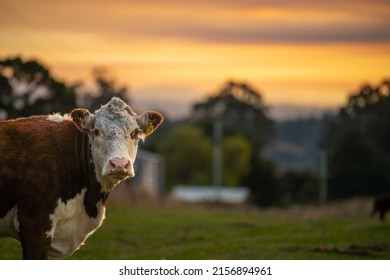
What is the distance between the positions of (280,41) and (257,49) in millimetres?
2527

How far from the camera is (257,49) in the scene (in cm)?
1914

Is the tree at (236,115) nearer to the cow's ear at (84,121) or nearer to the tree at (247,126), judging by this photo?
the tree at (247,126)

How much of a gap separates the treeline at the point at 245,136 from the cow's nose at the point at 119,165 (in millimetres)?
11686

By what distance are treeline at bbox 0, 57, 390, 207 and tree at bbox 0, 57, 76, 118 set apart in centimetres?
3

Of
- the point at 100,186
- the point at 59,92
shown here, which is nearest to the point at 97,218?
the point at 100,186

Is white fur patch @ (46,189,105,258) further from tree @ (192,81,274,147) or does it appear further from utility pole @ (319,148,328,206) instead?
tree @ (192,81,274,147)

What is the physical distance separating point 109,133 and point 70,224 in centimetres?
109

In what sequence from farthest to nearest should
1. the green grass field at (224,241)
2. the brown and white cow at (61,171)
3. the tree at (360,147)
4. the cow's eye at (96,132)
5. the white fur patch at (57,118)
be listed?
the tree at (360,147), the green grass field at (224,241), the white fur patch at (57,118), the cow's eye at (96,132), the brown and white cow at (61,171)

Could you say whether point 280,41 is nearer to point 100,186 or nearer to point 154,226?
point 100,186

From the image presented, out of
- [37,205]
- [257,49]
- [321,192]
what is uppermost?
[257,49]

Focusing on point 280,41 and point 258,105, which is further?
point 258,105

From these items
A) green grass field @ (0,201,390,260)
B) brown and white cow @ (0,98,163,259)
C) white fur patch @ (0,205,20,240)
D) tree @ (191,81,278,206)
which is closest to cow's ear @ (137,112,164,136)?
brown and white cow @ (0,98,163,259)

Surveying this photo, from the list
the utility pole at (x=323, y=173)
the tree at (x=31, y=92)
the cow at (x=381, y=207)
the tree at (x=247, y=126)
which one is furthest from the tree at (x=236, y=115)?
the cow at (x=381, y=207)

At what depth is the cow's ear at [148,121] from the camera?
37.7ft
